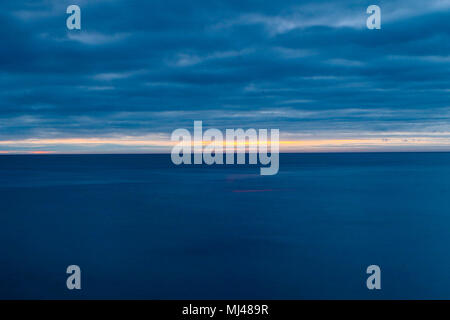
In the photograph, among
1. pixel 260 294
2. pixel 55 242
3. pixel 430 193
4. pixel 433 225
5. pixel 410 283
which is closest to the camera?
pixel 260 294

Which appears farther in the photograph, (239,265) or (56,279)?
(239,265)

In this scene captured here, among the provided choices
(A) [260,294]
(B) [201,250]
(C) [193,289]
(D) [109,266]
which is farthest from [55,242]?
(A) [260,294]

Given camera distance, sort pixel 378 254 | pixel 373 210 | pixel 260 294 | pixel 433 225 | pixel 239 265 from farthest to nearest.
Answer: pixel 373 210 < pixel 433 225 < pixel 378 254 < pixel 239 265 < pixel 260 294

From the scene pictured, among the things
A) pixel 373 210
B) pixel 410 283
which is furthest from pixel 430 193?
pixel 410 283

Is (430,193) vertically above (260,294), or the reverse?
(430,193)

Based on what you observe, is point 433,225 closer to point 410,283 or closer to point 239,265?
point 410,283

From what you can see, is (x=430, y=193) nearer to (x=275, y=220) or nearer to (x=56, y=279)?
(x=275, y=220)
